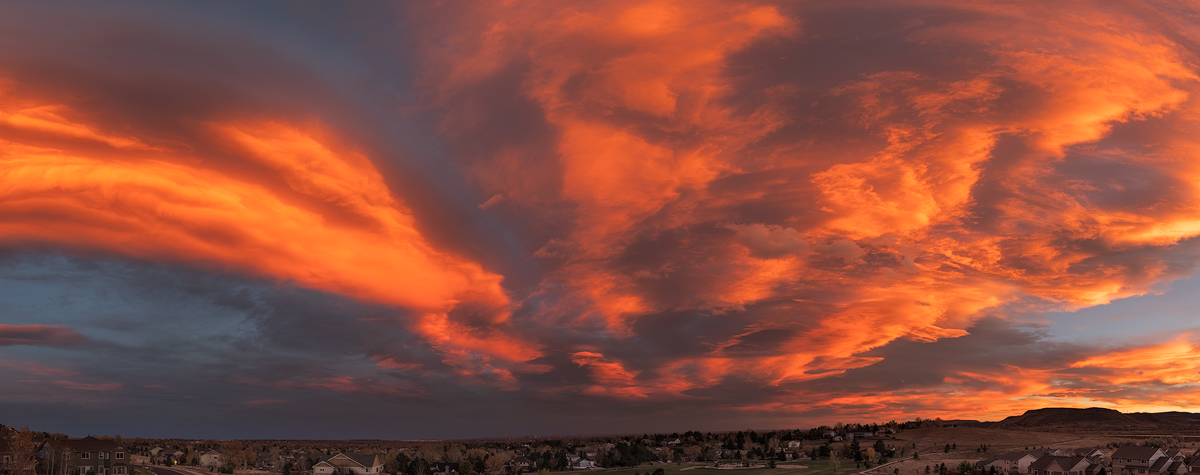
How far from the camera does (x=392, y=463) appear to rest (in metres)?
179

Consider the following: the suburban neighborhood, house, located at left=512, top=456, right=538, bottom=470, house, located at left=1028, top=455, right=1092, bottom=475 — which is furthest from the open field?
house, located at left=1028, top=455, right=1092, bottom=475

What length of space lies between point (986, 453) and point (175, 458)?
211 metres

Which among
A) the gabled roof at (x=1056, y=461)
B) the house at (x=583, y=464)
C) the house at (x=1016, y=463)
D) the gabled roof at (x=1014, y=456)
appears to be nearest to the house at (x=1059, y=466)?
the gabled roof at (x=1056, y=461)

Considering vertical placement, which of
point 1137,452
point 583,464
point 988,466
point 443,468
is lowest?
point 583,464

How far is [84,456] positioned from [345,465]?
164ft

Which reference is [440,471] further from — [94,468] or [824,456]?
[824,456]

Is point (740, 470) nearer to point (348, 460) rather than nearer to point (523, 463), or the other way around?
point (523, 463)

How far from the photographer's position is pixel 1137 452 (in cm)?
13788

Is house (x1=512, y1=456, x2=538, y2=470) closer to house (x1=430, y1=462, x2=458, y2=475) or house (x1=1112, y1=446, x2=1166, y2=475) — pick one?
house (x1=430, y1=462, x2=458, y2=475)

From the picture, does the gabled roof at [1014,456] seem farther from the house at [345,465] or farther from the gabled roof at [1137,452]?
the house at [345,465]

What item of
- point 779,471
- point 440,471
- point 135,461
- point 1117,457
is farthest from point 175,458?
point 1117,457

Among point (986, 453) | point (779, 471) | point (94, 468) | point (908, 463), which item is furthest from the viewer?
point (986, 453)

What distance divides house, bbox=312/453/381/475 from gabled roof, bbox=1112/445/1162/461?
156553mm

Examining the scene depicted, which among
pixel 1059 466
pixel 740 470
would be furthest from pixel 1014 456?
pixel 740 470
